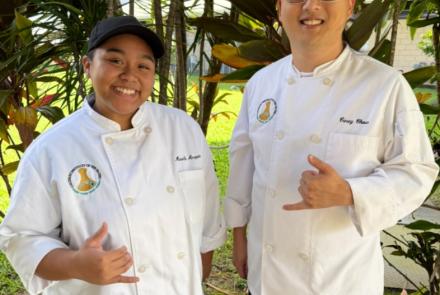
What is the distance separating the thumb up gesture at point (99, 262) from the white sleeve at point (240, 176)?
0.44m

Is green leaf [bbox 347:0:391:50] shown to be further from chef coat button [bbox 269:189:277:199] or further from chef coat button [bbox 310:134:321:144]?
chef coat button [bbox 269:189:277:199]

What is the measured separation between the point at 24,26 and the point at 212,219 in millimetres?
821

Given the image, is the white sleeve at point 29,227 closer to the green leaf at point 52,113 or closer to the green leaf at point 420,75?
the green leaf at point 52,113

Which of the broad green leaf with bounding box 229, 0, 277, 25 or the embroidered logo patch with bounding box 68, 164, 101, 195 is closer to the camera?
the embroidered logo patch with bounding box 68, 164, 101, 195

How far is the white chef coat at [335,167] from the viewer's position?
37.5 inches

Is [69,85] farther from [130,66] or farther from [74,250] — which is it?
[74,250]

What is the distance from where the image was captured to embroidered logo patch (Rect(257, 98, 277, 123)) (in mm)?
1133

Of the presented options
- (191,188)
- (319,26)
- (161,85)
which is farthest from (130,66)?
(161,85)

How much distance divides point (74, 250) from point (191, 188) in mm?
299

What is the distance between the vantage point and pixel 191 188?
1.09 metres

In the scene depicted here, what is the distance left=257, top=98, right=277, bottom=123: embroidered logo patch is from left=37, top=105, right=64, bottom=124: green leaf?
26.8 inches

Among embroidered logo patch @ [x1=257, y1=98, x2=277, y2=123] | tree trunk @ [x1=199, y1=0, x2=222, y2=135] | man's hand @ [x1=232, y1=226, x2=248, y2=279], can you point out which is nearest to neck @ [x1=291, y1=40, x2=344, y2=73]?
embroidered logo patch @ [x1=257, y1=98, x2=277, y2=123]

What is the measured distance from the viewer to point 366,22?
1.23 meters

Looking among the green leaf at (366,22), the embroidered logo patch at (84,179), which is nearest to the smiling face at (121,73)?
the embroidered logo patch at (84,179)
